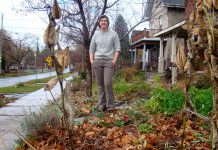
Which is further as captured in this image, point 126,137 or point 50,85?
point 126,137

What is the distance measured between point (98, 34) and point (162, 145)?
3.46 meters

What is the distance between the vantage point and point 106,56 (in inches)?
241

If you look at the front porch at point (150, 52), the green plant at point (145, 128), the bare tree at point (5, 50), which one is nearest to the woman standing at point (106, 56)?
the green plant at point (145, 128)

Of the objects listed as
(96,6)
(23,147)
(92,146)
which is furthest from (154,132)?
(96,6)

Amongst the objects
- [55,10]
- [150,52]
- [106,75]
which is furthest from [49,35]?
[150,52]

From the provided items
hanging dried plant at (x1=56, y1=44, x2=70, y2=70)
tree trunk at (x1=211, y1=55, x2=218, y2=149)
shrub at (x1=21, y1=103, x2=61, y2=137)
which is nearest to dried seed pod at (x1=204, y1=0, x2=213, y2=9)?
tree trunk at (x1=211, y1=55, x2=218, y2=149)

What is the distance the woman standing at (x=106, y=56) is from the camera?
6.04m

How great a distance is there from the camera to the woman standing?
19.8 feet

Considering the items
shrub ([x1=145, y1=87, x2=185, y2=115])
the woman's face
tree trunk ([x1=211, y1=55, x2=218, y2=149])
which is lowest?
shrub ([x1=145, y1=87, x2=185, y2=115])

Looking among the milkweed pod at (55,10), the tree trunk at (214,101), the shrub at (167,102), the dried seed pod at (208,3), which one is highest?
the milkweed pod at (55,10)

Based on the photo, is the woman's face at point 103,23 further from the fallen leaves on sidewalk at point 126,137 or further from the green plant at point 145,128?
the green plant at point 145,128

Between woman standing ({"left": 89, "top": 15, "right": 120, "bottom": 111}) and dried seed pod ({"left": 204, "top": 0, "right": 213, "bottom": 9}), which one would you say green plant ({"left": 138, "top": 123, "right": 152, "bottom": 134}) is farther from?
dried seed pod ({"left": 204, "top": 0, "right": 213, "bottom": 9})

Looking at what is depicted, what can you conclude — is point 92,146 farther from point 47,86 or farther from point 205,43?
point 205,43

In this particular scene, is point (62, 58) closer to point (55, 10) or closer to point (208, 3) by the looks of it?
point (55, 10)
